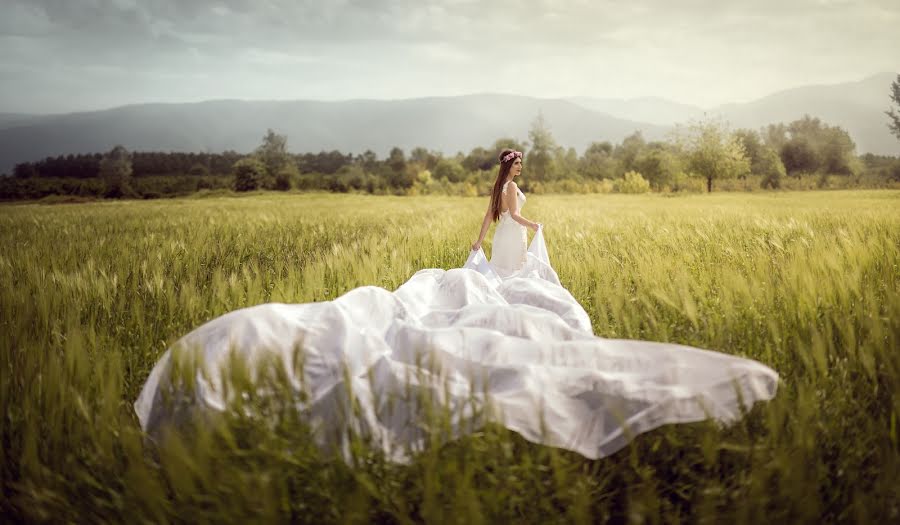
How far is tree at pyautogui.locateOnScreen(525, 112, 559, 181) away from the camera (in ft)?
146

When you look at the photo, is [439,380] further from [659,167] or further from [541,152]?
[659,167]

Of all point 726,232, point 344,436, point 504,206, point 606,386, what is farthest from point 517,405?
point 726,232

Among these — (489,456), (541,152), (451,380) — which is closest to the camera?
(489,456)

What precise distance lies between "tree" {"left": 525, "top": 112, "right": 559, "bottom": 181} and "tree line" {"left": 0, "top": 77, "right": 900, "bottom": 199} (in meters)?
0.10

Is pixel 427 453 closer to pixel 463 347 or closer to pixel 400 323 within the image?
pixel 463 347

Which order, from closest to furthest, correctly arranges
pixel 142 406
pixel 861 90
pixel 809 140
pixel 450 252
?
pixel 142 406, pixel 450 252, pixel 809 140, pixel 861 90

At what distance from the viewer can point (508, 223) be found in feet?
14.5

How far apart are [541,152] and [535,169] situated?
1799 millimetres

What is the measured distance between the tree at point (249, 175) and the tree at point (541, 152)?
2776 centimetres

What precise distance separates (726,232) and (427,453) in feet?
17.7

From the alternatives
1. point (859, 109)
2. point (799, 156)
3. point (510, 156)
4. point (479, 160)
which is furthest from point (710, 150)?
point (859, 109)

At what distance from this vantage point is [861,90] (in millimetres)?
177375

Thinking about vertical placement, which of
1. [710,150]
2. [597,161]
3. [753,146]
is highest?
[597,161]

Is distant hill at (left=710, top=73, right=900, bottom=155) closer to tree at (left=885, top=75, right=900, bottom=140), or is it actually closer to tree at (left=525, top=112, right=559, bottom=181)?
tree at (left=525, top=112, right=559, bottom=181)
